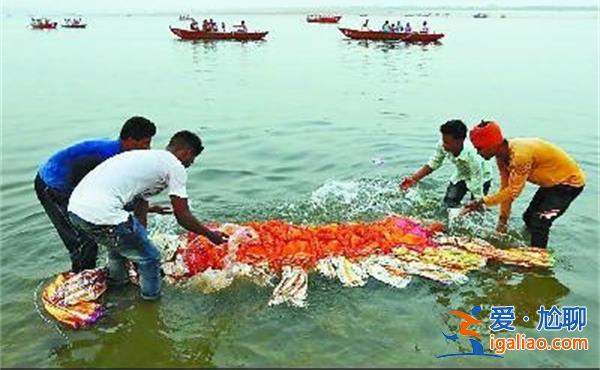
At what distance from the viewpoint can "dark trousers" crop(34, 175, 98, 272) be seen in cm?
561

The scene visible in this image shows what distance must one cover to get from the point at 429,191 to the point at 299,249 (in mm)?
3563

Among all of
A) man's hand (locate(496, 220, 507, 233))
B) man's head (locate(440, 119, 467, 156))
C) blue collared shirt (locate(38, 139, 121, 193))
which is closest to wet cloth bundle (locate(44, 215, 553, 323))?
man's hand (locate(496, 220, 507, 233))

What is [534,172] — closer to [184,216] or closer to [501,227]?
[501,227]

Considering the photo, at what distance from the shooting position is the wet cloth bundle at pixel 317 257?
6.29 metres

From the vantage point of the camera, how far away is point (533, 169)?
6.46 metres

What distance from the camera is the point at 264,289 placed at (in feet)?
20.4

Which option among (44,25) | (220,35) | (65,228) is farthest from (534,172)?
(44,25)

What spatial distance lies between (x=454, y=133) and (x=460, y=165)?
0.90m

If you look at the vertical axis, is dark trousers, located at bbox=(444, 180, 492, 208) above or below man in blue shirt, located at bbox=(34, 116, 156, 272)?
below

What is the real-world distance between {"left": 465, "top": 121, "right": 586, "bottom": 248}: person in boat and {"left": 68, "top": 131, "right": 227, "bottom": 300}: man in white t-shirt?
3041mm

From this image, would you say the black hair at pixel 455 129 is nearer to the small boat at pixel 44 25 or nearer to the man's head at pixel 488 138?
the man's head at pixel 488 138

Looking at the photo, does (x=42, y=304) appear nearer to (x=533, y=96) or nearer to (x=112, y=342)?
(x=112, y=342)

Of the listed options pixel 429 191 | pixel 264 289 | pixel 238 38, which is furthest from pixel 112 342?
pixel 238 38

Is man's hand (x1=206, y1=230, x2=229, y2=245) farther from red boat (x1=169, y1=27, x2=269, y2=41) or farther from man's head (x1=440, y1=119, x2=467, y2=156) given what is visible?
red boat (x1=169, y1=27, x2=269, y2=41)
